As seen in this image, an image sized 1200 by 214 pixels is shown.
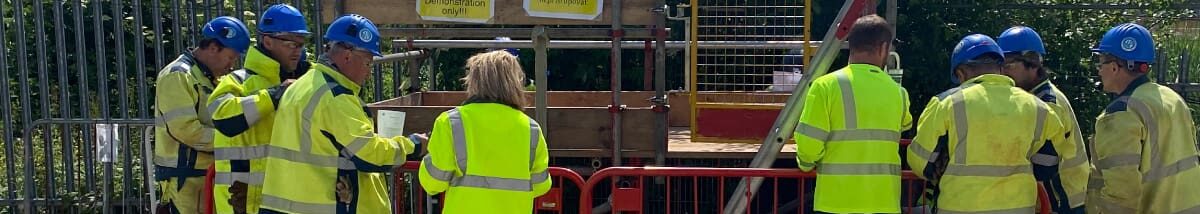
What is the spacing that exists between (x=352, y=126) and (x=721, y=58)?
157 inches

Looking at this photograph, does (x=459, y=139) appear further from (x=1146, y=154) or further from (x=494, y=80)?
(x=1146, y=154)

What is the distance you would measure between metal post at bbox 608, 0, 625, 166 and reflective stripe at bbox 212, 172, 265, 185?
1677mm

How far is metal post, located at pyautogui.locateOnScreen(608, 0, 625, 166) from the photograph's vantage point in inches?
199

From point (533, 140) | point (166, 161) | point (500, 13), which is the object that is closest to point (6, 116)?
point (166, 161)

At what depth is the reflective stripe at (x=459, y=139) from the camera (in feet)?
12.6

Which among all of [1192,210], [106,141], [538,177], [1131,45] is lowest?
[1192,210]

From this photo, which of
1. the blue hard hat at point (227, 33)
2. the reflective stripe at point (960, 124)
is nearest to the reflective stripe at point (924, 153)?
the reflective stripe at point (960, 124)

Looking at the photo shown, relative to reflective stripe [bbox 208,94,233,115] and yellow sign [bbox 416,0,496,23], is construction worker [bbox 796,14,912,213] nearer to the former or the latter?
yellow sign [bbox 416,0,496,23]

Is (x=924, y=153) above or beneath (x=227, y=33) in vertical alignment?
beneath

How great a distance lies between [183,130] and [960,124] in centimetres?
338

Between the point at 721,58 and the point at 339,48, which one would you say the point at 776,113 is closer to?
the point at 721,58

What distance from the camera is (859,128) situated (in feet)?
13.6

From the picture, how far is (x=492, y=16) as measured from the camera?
5.35 metres

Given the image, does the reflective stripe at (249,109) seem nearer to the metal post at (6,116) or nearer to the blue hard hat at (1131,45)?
the metal post at (6,116)
